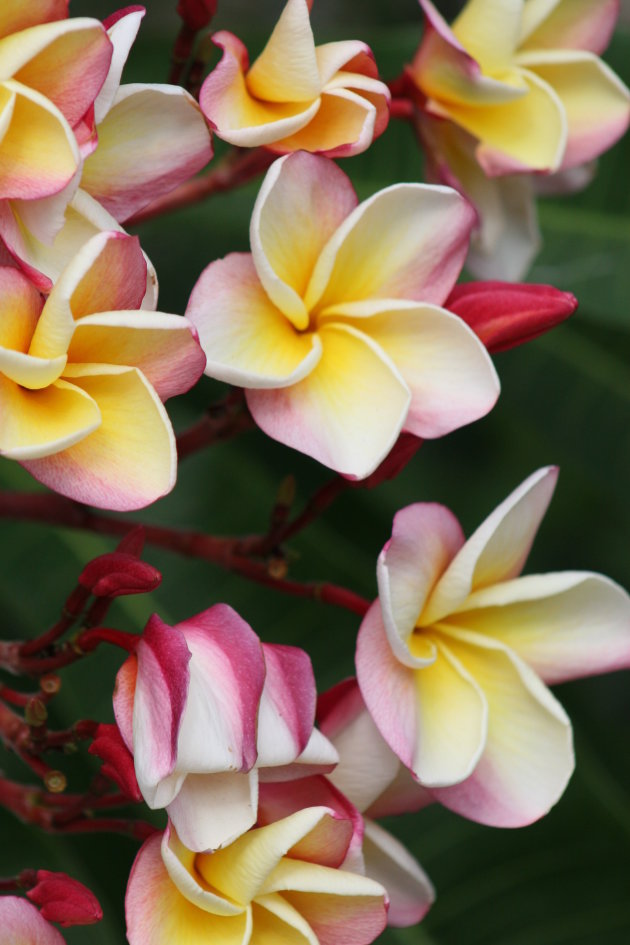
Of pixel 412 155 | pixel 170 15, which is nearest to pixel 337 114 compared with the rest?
pixel 412 155

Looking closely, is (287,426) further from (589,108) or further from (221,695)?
(589,108)

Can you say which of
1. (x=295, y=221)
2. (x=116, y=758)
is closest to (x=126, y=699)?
(x=116, y=758)

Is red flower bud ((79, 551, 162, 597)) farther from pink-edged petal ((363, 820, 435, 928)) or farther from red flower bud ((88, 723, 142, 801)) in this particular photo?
pink-edged petal ((363, 820, 435, 928))

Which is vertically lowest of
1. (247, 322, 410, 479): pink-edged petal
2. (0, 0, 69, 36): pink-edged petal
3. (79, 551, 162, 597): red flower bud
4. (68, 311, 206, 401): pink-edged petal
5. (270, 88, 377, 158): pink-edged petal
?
(79, 551, 162, 597): red flower bud

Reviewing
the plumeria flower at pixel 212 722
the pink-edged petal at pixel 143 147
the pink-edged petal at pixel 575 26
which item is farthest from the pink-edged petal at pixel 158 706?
the pink-edged petal at pixel 575 26

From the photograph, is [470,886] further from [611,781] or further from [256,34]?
[256,34]

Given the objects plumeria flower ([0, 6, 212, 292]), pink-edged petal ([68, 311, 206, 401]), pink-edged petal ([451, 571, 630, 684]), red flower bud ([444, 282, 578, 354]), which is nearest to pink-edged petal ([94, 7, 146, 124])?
plumeria flower ([0, 6, 212, 292])
